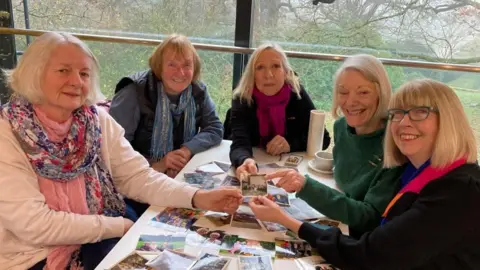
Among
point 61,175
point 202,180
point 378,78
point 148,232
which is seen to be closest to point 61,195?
point 61,175

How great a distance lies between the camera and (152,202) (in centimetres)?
162

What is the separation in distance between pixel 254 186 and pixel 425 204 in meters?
0.63

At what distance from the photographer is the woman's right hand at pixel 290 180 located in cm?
160

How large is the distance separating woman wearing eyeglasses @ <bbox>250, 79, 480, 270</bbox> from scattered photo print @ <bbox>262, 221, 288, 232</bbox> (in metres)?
0.03

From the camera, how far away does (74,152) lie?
5.16 ft

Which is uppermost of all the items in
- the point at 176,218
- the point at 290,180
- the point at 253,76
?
the point at 253,76

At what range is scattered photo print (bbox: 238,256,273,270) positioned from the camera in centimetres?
120

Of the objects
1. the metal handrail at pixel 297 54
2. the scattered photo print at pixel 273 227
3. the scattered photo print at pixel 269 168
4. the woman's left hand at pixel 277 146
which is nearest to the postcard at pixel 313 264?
the scattered photo print at pixel 273 227

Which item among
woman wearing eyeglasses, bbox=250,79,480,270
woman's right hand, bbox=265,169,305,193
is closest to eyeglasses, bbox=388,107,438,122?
woman wearing eyeglasses, bbox=250,79,480,270

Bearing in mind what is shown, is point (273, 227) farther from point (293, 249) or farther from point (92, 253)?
point (92, 253)

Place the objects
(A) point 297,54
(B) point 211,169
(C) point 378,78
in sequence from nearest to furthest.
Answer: (C) point 378,78 < (B) point 211,169 < (A) point 297,54

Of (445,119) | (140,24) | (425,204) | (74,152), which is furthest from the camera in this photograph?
(140,24)

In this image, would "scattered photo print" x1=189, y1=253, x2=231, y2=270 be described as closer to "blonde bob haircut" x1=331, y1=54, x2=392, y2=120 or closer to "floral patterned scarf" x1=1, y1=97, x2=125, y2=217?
"floral patterned scarf" x1=1, y1=97, x2=125, y2=217

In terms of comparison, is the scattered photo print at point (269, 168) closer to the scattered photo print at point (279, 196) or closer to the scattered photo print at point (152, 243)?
the scattered photo print at point (279, 196)
